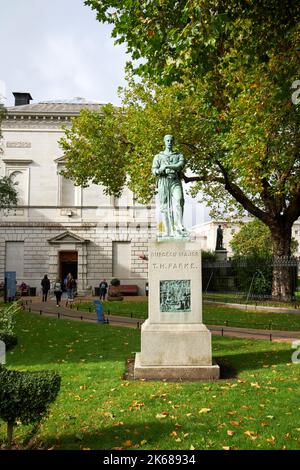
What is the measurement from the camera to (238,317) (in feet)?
59.1

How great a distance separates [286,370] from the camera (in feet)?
28.7

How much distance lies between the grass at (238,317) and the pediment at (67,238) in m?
11.5

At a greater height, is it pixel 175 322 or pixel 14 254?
pixel 14 254

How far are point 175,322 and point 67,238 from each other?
2663 cm

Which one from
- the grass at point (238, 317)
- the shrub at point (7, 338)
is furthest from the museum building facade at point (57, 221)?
the shrub at point (7, 338)

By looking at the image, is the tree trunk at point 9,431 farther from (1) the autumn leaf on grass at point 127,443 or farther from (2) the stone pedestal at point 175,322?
(2) the stone pedestal at point 175,322

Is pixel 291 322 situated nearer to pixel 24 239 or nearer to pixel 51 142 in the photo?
pixel 24 239

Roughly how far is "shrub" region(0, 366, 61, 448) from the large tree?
667 centimetres

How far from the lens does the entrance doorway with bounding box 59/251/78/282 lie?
3469 centimetres

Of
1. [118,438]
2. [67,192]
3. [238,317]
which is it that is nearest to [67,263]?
[67,192]

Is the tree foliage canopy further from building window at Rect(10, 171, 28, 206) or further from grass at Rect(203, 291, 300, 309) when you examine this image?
grass at Rect(203, 291, 300, 309)

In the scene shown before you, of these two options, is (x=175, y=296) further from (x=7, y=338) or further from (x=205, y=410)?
(x=7, y=338)

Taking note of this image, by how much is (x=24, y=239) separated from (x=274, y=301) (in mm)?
21349
